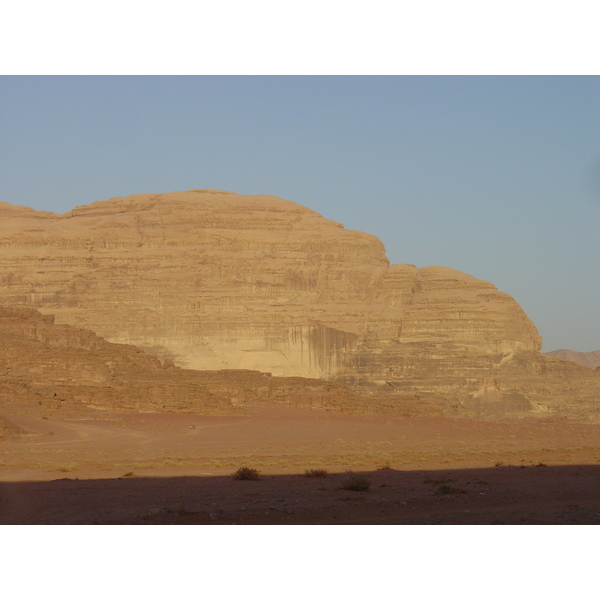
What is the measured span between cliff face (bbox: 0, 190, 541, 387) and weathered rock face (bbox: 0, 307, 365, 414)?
1838 centimetres

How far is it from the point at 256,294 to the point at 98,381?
117 feet

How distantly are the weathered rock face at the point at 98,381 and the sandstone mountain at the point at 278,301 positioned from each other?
16.9 m

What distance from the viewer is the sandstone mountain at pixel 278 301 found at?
77.4 metres

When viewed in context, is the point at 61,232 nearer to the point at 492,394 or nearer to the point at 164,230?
the point at 164,230

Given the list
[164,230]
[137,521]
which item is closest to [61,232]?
[164,230]

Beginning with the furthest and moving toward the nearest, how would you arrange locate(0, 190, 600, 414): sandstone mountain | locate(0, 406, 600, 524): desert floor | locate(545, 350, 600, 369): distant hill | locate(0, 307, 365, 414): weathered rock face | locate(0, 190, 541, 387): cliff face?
locate(545, 350, 600, 369): distant hill → locate(0, 190, 541, 387): cliff face → locate(0, 190, 600, 414): sandstone mountain → locate(0, 307, 365, 414): weathered rock face → locate(0, 406, 600, 524): desert floor

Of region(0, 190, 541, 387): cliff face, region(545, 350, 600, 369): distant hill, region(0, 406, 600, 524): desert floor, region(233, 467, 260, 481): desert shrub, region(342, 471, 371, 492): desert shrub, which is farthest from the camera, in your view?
region(545, 350, 600, 369): distant hill

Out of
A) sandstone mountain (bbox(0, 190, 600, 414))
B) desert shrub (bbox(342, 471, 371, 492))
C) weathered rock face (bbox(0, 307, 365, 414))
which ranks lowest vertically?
desert shrub (bbox(342, 471, 371, 492))

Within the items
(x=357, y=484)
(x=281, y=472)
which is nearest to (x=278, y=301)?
(x=281, y=472)

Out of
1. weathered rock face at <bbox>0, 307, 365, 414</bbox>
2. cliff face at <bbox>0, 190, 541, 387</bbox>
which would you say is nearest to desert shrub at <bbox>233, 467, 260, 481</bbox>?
weathered rock face at <bbox>0, 307, 365, 414</bbox>

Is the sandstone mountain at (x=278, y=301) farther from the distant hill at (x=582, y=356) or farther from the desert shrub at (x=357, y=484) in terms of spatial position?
the distant hill at (x=582, y=356)

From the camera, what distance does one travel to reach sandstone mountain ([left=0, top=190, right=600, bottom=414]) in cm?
7738

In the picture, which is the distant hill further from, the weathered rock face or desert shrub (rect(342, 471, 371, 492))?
desert shrub (rect(342, 471, 371, 492))

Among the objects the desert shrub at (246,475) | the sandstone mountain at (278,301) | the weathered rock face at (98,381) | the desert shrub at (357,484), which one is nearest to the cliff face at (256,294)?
the sandstone mountain at (278,301)
